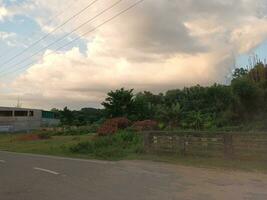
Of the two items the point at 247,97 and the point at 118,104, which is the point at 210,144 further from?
the point at 118,104

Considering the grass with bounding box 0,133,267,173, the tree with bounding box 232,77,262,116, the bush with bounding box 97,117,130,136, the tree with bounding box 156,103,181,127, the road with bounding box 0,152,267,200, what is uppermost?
the tree with bounding box 232,77,262,116

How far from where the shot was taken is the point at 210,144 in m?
23.1

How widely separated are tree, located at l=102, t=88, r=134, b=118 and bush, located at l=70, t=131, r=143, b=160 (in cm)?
2667

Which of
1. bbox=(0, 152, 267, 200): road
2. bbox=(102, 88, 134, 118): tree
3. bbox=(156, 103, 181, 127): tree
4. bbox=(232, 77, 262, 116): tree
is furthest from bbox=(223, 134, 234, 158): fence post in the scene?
bbox=(102, 88, 134, 118): tree

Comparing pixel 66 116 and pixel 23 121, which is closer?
pixel 66 116

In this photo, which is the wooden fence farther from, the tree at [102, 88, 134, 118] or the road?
the tree at [102, 88, 134, 118]

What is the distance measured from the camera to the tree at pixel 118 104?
62562 millimetres

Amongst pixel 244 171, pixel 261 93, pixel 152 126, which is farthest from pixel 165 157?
pixel 261 93

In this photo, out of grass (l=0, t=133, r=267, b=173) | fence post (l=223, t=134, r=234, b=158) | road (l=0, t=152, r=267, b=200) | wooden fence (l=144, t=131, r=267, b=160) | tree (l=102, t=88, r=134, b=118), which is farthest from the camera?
tree (l=102, t=88, r=134, b=118)

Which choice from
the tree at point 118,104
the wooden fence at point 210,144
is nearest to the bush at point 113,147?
the wooden fence at point 210,144

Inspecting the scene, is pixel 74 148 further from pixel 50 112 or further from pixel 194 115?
pixel 50 112

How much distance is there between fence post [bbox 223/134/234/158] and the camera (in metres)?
21.9

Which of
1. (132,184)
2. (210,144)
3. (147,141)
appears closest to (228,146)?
(210,144)

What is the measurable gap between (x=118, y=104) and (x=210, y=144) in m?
40.2
